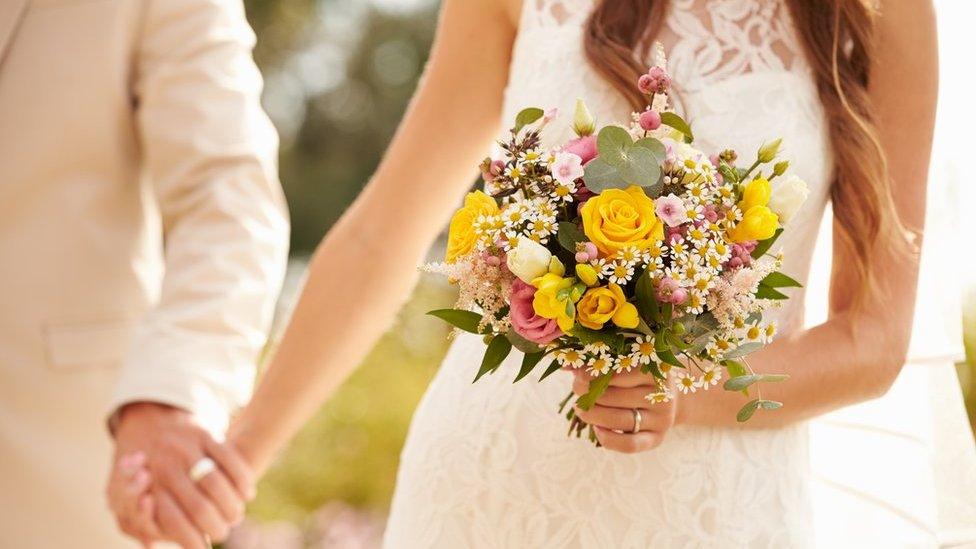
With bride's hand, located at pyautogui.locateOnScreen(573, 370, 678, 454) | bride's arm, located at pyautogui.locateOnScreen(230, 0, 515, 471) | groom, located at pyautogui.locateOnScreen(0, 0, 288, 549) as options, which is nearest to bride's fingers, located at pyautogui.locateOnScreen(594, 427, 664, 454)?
bride's hand, located at pyautogui.locateOnScreen(573, 370, 678, 454)

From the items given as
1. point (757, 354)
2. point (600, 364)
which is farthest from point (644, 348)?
point (757, 354)

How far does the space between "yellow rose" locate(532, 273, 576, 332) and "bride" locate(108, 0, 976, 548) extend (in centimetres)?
39

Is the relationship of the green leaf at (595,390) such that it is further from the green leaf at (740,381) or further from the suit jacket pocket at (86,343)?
the suit jacket pocket at (86,343)

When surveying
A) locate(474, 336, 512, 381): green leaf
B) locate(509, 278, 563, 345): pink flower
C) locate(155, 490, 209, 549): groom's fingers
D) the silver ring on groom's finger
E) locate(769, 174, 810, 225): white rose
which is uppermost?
locate(769, 174, 810, 225): white rose

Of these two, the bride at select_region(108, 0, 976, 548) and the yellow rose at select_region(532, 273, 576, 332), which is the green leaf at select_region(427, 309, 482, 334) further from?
the bride at select_region(108, 0, 976, 548)

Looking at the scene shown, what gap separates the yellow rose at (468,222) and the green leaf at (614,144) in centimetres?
21

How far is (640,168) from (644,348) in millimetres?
299

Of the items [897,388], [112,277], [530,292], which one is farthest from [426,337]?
[530,292]

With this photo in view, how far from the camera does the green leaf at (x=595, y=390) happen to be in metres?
2.34

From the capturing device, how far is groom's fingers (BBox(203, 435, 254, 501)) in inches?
131

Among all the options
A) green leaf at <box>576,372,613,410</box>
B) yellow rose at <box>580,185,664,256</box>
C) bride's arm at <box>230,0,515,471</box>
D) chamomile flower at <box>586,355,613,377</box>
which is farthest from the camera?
bride's arm at <box>230,0,515,471</box>

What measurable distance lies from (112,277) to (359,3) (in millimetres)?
14313

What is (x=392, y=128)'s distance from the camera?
683 inches

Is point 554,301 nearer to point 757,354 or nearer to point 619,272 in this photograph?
point 619,272
